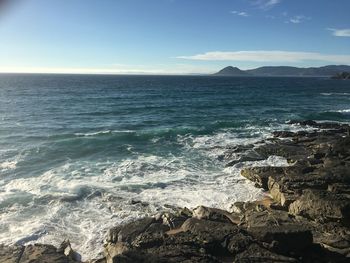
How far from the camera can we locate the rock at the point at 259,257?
11.6m

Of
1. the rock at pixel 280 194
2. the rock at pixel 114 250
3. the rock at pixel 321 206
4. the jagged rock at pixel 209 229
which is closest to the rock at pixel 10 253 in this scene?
the rock at pixel 114 250

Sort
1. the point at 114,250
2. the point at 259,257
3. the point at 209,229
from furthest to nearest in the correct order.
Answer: the point at 209,229 → the point at 114,250 → the point at 259,257

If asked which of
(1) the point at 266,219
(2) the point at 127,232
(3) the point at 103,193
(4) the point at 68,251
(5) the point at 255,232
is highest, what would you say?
(5) the point at 255,232

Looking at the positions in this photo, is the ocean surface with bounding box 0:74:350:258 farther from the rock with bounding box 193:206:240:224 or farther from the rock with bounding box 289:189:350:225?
the rock with bounding box 289:189:350:225

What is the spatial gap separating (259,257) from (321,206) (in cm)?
499

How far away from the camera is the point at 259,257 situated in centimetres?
1170

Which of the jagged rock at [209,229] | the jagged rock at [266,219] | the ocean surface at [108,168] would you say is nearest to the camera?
the jagged rock at [209,229]

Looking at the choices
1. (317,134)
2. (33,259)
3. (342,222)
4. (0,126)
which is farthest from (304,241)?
(0,126)

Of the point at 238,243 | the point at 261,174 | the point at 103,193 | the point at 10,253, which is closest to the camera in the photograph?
the point at 238,243

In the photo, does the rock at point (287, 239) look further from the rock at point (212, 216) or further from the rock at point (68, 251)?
the rock at point (68, 251)

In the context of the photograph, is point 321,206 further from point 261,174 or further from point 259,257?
point 261,174

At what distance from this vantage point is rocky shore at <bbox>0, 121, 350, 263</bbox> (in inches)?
480

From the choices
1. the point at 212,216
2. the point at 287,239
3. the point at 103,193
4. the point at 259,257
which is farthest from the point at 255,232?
the point at 103,193

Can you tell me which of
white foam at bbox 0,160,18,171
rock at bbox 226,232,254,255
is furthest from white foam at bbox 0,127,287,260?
rock at bbox 226,232,254,255
